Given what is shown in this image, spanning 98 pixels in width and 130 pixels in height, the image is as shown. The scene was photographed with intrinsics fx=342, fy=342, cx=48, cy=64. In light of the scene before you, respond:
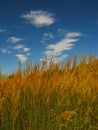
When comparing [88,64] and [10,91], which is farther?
[88,64]


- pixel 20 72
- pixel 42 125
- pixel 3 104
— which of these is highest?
pixel 20 72

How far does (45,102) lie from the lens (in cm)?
548

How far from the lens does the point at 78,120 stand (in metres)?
5.51

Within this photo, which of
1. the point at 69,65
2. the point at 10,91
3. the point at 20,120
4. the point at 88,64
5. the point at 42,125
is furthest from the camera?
the point at 88,64

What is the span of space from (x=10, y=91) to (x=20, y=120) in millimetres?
608

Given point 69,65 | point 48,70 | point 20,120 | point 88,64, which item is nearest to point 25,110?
point 20,120

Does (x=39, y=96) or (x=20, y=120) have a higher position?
(x=39, y=96)

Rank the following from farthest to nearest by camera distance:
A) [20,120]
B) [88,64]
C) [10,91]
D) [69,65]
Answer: [88,64] < [69,65] < [10,91] < [20,120]

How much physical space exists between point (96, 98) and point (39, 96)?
1.10m

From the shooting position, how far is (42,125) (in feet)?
17.0

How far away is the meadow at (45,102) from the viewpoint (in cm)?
532

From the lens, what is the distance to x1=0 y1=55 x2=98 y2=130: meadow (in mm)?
5320

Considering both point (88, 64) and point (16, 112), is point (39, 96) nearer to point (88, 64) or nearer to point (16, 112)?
point (16, 112)

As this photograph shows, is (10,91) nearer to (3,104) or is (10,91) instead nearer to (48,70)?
(3,104)
